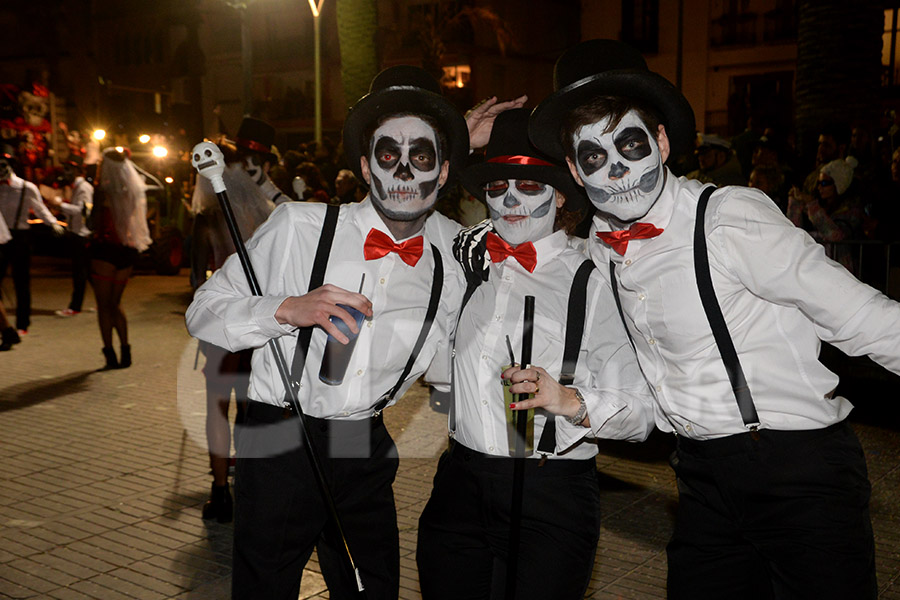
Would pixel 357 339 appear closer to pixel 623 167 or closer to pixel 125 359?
pixel 623 167

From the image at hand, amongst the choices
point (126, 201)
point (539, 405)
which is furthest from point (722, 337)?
point (126, 201)

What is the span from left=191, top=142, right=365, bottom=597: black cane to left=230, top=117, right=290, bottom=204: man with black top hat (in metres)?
2.72

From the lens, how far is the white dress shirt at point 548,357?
8.96 feet

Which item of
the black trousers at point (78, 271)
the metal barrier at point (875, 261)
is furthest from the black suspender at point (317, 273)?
the black trousers at point (78, 271)

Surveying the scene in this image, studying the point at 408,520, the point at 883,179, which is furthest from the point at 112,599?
the point at 883,179

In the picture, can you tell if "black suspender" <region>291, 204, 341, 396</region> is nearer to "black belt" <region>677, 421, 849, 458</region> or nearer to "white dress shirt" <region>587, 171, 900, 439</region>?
"white dress shirt" <region>587, 171, 900, 439</region>

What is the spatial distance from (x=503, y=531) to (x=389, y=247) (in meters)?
0.99

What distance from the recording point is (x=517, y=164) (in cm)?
292

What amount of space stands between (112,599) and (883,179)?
763 cm

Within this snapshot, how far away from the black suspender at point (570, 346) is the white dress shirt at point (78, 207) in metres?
11.6

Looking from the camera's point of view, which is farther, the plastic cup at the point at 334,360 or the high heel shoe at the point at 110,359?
the high heel shoe at the point at 110,359

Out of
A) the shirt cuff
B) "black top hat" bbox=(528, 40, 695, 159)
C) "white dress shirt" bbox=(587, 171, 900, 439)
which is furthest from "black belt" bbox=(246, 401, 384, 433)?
"black top hat" bbox=(528, 40, 695, 159)

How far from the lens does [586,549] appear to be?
8.96ft

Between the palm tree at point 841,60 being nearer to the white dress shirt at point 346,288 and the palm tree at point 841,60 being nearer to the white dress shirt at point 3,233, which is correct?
the white dress shirt at point 346,288
